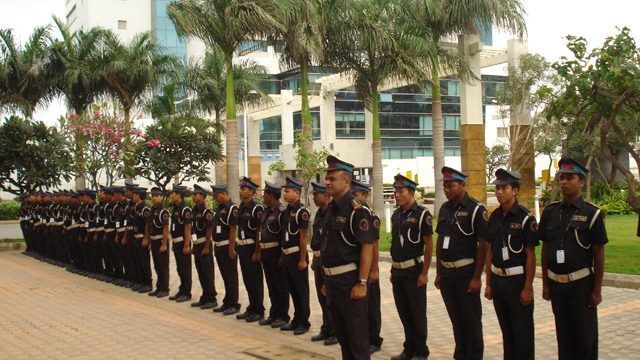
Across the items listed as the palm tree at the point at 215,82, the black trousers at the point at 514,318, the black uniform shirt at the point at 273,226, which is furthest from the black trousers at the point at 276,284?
the palm tree at the point at 215,82

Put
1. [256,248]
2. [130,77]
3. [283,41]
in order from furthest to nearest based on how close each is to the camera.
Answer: [130,77]
[283,41]
[256,248]

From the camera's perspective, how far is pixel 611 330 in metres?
7.41

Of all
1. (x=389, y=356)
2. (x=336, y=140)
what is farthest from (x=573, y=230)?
(x=336, y=140)

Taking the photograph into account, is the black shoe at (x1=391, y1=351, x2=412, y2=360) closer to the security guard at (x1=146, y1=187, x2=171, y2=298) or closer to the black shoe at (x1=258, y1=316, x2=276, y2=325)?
the black shoe at (x1=258, y1=316, x2=276, y2=325)

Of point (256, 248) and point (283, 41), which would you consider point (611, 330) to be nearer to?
point (256, 248)

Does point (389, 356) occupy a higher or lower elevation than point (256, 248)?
lower

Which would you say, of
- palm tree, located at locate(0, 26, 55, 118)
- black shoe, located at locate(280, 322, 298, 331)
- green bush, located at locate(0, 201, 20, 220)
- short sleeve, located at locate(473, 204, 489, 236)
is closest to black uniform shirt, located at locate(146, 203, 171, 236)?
black shoe, located at locate(280, 322, 298, 331)

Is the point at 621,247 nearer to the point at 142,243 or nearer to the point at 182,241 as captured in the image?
the point at 182,241

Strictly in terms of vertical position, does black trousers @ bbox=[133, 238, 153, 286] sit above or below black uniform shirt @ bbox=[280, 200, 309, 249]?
below

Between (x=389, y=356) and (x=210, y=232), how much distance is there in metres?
4.44

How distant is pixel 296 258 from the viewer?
834cm

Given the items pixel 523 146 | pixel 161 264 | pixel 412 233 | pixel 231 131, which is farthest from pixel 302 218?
pixel 523 146

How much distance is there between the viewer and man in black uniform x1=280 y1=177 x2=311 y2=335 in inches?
→ 324

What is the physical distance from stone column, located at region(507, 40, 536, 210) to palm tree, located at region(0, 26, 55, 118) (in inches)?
748
